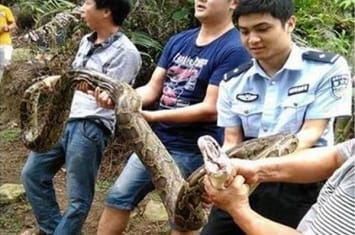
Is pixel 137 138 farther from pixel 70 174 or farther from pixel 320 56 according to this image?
pixel 320 56

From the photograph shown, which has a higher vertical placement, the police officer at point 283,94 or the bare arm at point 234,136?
the police officer at point 283,94

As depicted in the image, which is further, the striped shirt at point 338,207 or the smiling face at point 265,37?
the smiling face at point 265,37

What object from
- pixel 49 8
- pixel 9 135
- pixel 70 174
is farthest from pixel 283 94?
pixel 49 8

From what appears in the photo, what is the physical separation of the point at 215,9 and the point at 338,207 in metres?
1.63

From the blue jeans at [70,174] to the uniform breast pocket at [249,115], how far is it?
1.22m

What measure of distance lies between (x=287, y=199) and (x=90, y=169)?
151cm

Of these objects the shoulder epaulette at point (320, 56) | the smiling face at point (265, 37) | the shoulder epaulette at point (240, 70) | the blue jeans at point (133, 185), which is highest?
the smiling face at point (265, 37)

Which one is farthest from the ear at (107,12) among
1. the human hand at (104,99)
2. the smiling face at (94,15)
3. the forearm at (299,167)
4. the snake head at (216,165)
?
the snake head at (216,165)

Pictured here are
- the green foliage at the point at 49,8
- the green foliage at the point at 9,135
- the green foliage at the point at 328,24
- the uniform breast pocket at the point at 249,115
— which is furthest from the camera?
the green foliage at the point at 49,8

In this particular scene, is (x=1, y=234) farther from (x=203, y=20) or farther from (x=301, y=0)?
(x=301, y=0)

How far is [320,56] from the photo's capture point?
2.46 meters

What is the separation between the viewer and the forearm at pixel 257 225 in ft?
5.77

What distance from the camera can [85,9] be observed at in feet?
12.1

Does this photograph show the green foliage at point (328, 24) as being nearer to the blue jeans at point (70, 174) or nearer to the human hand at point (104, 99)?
the blue jeans at point (70, 174)
